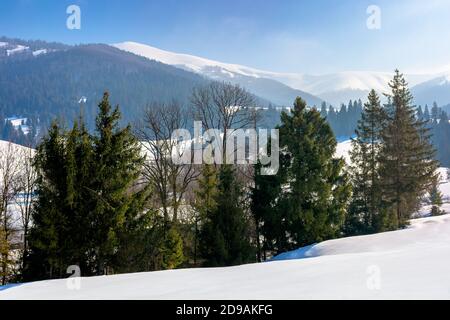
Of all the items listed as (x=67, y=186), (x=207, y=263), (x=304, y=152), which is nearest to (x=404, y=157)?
(x=304, y=152)

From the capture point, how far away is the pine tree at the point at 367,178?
2800cm

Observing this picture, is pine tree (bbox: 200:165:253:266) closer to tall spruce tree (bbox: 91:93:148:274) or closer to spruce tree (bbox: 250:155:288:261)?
spruce tree (bbox: 250:155:288:261)

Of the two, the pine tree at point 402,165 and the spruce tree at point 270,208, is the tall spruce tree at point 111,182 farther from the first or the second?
the pine tree at point 402,165

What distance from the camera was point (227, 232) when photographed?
20.9 metres

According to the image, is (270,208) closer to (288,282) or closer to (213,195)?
(213,195)

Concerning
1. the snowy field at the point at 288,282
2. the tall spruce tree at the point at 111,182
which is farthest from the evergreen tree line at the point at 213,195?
the snowy field at the point at 288,282

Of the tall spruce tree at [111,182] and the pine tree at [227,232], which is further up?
the tall spruce tree at [111,182]

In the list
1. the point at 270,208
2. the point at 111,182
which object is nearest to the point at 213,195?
the point at 270,208

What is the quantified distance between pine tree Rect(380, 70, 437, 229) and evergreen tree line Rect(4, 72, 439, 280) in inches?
3.5

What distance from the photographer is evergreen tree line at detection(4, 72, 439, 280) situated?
1545cm

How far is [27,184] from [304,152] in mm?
19755

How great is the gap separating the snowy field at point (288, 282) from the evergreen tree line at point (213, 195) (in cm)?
717

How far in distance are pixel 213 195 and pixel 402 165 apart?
16.0 metres
